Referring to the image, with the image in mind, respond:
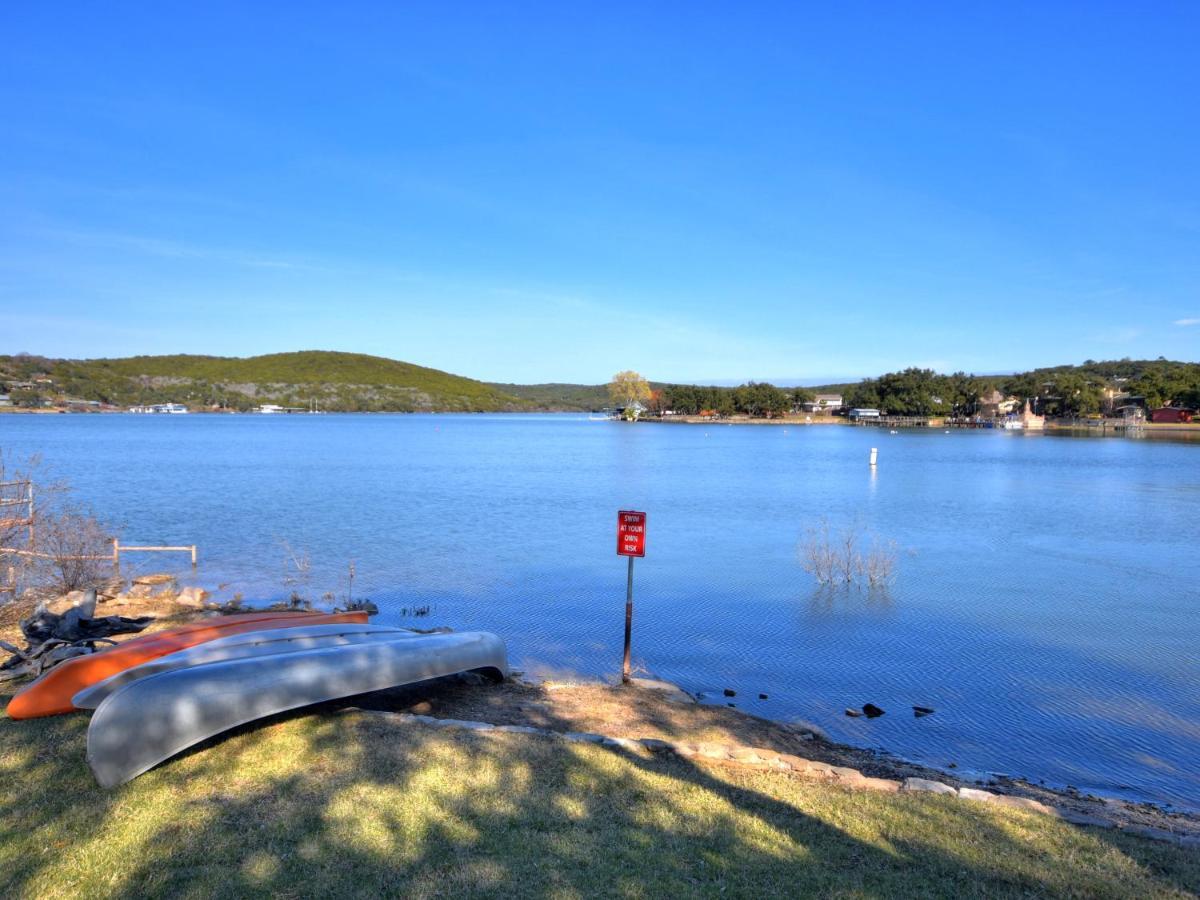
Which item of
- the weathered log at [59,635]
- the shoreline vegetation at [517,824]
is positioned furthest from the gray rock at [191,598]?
the shoreline vegetation at [517,824]

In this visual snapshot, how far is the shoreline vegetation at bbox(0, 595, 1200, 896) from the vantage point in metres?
4.52

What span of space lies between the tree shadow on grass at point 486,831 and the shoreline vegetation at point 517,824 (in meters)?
0.02

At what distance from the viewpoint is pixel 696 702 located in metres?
10.2

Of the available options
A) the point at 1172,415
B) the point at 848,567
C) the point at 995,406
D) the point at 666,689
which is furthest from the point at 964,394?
the point at 666,689

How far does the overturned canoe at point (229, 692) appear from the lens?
5598 mm

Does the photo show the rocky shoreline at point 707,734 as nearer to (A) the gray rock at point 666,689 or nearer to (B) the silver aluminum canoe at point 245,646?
(A) the gray rock at point 666,689

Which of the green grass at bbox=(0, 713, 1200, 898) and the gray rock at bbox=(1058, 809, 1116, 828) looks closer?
the green grass at bbox=(0, 713, 1200, 898)

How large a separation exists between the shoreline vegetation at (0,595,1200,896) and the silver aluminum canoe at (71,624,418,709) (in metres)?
0.33

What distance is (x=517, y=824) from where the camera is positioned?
520cm

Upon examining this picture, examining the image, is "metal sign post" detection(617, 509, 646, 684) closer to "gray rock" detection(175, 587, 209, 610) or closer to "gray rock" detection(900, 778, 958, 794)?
"gray rock" detection(900, 778, 958, 794)

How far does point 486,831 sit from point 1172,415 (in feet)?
501

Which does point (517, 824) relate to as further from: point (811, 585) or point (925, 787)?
point (811, 585)

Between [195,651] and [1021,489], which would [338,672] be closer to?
[195,651]

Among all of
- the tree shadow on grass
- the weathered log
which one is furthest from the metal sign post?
the weathered log
